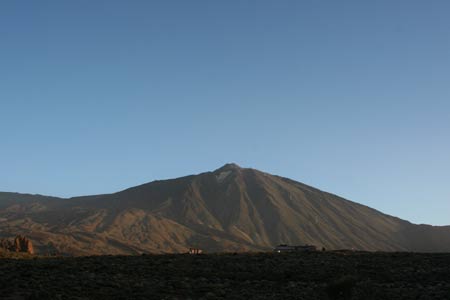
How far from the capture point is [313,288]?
107 feet

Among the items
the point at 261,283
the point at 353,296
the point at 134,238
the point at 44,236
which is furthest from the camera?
the point at 134,238

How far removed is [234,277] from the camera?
3634 centimetres

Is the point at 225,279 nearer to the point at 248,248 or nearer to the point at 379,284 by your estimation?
the point at 379,284

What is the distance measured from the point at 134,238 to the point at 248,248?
38.1 meters

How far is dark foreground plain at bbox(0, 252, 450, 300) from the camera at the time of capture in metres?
29.5

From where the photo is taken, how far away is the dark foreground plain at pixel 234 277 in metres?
29.5

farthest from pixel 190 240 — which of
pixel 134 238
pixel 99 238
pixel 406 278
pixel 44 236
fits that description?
pixel 406 278

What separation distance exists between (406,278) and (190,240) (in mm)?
151196

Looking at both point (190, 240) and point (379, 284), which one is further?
point (190, 240)

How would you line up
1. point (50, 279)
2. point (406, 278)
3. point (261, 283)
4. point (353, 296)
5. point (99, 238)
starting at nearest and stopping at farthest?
point (353, 296)
point (50, 279)
point (261, 283)
point (406, 278)
point (99, 238)

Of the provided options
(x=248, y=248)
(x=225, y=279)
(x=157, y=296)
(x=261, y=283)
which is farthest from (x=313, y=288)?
(x=248, y=248)

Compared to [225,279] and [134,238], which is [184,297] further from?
[134,238]

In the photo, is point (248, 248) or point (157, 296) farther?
point (248, 248)

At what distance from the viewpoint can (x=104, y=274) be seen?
35031 mm
